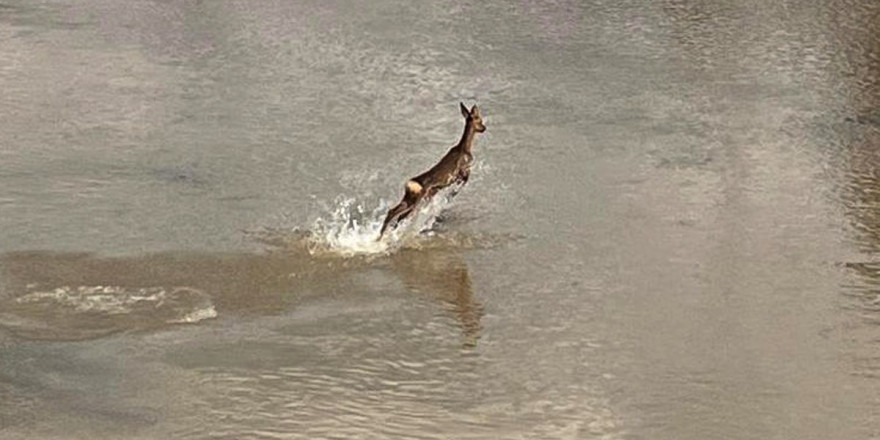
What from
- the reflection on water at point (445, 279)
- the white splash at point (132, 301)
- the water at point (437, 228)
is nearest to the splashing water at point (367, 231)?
the water at point (437, 228)

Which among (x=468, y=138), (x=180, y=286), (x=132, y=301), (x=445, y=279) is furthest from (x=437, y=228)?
(x=132, y=301)

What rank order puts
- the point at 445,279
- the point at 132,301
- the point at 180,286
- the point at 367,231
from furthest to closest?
1. the point at 367,231
2. the point at 445,279
3. the point at 180,286
4. the point at 132,301

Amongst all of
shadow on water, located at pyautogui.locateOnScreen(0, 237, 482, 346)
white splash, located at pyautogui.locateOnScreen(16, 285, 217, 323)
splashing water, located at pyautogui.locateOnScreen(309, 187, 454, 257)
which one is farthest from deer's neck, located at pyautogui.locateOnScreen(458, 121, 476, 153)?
white splash, located at pyautogui.locateOnScreen(16, 285, 217, 323)

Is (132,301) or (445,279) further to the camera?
(445,279)

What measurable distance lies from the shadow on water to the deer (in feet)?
0.71

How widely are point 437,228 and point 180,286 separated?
5.22 feet

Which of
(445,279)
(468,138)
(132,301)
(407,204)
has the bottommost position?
(445,279)

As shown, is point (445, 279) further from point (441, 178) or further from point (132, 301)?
point (132, 301)

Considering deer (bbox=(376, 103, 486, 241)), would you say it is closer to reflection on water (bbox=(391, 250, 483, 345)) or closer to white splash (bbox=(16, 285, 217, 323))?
reflection on water (bbox=(391, 250, 483, 345))

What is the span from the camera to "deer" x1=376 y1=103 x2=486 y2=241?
9961 mm

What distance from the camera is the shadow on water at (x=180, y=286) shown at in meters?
8.95

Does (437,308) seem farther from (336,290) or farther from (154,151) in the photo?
(154,151)

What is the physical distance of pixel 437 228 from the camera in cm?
1034

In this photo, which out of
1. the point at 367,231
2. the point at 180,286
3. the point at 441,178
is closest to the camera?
the point at 180,286
